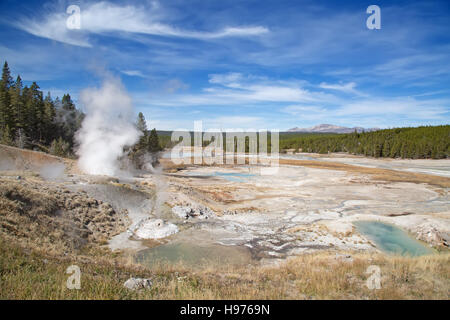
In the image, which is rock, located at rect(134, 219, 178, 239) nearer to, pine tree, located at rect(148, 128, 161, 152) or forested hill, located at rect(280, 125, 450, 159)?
pine tree, located at rect(148, 128, 161, 152)

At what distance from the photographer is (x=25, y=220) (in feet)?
39.5

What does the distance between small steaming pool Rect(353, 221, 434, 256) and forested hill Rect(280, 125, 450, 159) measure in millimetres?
101733

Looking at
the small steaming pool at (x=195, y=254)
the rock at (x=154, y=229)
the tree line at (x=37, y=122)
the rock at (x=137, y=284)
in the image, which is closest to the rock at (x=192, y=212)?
the rock at (x=154, y=229)

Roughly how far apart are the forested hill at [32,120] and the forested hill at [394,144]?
120 m

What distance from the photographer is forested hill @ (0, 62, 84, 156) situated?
43.2 m

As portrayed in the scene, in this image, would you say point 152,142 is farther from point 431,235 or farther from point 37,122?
point 431,235

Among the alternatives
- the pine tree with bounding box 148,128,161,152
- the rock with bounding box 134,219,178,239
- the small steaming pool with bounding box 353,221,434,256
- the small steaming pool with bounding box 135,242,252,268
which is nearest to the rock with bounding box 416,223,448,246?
the small steaming pool with bounding box 353,221,434,256

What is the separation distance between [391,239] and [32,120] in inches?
2429

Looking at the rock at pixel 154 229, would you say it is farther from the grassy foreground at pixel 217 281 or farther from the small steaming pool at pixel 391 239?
the small steaming pool at pixel 391 239

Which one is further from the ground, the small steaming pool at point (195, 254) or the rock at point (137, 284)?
the rock at point (137, 284)

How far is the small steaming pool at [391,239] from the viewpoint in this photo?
645 inches

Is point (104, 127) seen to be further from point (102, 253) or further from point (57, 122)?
point (57, 122)
